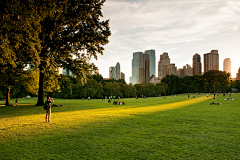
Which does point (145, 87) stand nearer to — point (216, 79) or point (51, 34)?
point (216, 79)

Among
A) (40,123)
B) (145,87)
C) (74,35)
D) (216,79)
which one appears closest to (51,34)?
(74,35)

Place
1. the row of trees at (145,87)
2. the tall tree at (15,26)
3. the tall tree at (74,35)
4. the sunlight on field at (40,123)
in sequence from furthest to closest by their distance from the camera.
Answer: the row of trees at (145,87), the tall tree at (74,35), the tall tree at (15,26), the sunlight on field at (40,123)

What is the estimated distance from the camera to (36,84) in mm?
32656

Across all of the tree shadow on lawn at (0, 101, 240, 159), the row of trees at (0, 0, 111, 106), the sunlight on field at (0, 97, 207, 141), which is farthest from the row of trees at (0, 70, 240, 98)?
the tree shadow on lawn at (0, 101, 240, 159)

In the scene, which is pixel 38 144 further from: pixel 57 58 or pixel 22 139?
pixel 57 58

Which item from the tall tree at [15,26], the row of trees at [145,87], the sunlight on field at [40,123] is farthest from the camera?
the row of trees at [145,87]

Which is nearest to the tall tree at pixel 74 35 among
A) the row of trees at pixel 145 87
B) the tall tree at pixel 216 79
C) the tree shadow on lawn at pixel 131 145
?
the tree shadow on lawn at pixel 131 145

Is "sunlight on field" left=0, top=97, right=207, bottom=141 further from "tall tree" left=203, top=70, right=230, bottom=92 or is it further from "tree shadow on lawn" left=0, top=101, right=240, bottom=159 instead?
"tall tree" left=203, top=70, right=230, bottom=92

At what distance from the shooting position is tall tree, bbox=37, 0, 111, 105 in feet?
78.3

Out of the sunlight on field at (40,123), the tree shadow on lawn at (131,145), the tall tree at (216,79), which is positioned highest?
the tall tree at (216,79)

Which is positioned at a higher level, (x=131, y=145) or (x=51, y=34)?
(x=51, y=34)

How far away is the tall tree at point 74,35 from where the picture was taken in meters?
23.9

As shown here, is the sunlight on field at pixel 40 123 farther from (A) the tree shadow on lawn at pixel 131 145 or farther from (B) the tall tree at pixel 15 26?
(B) the tall tree at pixel 15 26

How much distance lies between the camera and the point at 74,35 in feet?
83.7
